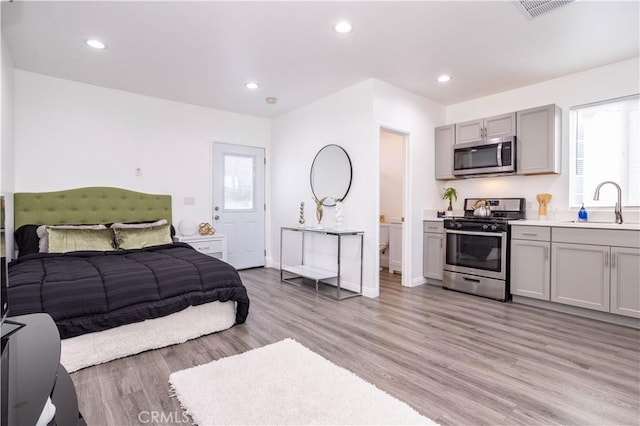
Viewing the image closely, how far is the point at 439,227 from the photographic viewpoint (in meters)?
4.39

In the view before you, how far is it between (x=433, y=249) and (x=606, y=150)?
2.24 meters

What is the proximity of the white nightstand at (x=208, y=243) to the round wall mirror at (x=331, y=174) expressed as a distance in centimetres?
156

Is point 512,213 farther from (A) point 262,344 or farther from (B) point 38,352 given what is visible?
(B) point 38,352

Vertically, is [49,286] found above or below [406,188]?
below

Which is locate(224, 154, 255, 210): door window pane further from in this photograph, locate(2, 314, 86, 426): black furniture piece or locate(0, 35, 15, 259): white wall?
locate(2, 314, 86, 426): black furniture piece

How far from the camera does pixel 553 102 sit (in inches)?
152

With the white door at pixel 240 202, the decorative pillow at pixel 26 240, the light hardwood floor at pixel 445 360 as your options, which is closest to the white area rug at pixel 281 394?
the light hardwood floor at pixel 445 360

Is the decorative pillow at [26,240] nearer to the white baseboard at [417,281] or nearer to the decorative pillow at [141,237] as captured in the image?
the decorative pillow at [141,237]

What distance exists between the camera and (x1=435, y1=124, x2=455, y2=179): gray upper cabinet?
4.54m

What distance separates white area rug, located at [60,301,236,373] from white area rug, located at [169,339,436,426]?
1.77 feet

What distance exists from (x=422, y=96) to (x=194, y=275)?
3781mm

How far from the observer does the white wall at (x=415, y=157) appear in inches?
161

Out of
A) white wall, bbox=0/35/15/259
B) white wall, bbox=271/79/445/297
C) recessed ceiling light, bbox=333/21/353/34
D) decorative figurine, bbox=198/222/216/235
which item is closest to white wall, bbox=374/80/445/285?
white wall, bbox=271/79/445/297

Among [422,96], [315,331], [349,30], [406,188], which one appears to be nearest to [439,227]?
[406,188]
